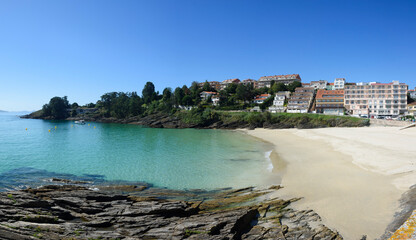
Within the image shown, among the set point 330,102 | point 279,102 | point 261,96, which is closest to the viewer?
point 330,102

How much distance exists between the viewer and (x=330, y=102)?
7831 centimetres

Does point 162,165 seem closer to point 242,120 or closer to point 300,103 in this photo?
point 242,120

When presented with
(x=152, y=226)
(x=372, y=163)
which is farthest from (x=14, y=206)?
(x=372, y=163)

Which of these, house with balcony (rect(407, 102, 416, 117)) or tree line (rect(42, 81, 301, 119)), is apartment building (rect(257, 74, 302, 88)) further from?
house with balcony (rect(407, 102, 416, 117))

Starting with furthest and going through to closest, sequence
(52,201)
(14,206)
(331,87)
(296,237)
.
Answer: (331,87) → (52,201) → (14,206) → (296,237)

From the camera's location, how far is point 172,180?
18.5 meters

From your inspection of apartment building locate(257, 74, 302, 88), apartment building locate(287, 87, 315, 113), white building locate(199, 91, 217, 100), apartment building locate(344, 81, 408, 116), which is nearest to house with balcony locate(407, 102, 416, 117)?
apartment building locate(344, 81, 408, 116)

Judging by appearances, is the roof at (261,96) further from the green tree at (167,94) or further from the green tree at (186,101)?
the green tree at (167,94)

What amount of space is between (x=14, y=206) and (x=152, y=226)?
6.62 meters

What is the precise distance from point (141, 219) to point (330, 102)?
3398 inches

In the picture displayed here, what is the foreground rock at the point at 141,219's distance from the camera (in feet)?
27.1

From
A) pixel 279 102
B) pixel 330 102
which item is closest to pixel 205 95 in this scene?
pixel 279 102

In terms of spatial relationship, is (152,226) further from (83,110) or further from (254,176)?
(83,110)

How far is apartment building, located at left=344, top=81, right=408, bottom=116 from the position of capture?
73.9 m
